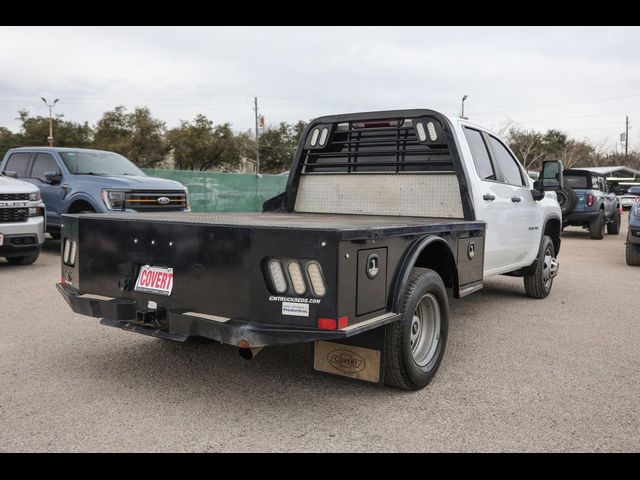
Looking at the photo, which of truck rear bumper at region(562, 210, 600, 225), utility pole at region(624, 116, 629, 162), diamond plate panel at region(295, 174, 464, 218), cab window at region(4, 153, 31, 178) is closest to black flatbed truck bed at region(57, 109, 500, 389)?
diamond plate panel at region(295, 174, 464, 218)

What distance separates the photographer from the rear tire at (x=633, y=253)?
1090 centimetres

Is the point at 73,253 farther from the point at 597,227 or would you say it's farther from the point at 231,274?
the point at 597,227

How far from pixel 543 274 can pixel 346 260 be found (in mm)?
4984

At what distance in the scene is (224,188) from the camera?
18.8 m

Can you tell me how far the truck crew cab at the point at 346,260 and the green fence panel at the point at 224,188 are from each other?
11934mm

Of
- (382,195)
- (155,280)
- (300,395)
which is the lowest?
(300,395)

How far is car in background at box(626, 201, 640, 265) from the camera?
1076 centimetres

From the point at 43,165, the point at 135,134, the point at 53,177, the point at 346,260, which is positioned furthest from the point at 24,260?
the point at 135,134

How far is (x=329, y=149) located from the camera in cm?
621

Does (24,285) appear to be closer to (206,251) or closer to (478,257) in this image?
(206,251)

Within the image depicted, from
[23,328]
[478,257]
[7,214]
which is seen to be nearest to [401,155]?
[478,257]

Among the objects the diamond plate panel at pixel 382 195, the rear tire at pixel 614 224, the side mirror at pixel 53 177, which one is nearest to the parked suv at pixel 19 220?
the side mirror at pixel 53 177

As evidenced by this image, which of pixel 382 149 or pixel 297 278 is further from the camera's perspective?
pixel 382 149
